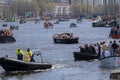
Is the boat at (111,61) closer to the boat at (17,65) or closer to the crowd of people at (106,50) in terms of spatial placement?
the crowd of people at (106,50)

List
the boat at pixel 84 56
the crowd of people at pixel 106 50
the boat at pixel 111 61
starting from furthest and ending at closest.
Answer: the boat at pixel 84 56, the crowd of people at pixel 106 50, the boat at pixel 111 61

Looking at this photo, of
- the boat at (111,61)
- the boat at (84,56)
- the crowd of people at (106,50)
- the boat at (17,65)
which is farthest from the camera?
the boat at (84,56)

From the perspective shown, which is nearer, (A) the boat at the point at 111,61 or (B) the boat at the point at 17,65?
(B) the boat at the point at 17,65

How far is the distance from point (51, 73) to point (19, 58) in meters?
2.74

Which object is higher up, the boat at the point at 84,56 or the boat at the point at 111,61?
the boat at the point at 111,61

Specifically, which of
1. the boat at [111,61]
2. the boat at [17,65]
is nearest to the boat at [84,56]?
the boat at [111,61]

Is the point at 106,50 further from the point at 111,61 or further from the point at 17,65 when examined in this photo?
the point at 17,65

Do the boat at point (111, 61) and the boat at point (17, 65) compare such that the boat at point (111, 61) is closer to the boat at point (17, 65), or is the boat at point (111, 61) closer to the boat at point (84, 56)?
the boat at point (17, 65)

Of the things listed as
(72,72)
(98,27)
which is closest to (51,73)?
(72,72)

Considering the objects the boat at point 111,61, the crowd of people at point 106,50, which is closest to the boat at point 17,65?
the boat at point 111,61

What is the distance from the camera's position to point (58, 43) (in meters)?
92.2

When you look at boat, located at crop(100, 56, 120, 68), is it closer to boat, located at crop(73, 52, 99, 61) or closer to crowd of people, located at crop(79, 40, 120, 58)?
crowd of people, located at crop(79, 40, 120, 58)

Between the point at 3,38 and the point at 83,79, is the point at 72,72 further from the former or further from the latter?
the point at 3,38

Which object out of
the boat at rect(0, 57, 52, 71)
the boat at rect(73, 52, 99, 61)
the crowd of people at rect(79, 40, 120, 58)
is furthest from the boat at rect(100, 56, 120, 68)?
the boat at rect(73, 52, 99, 61)
